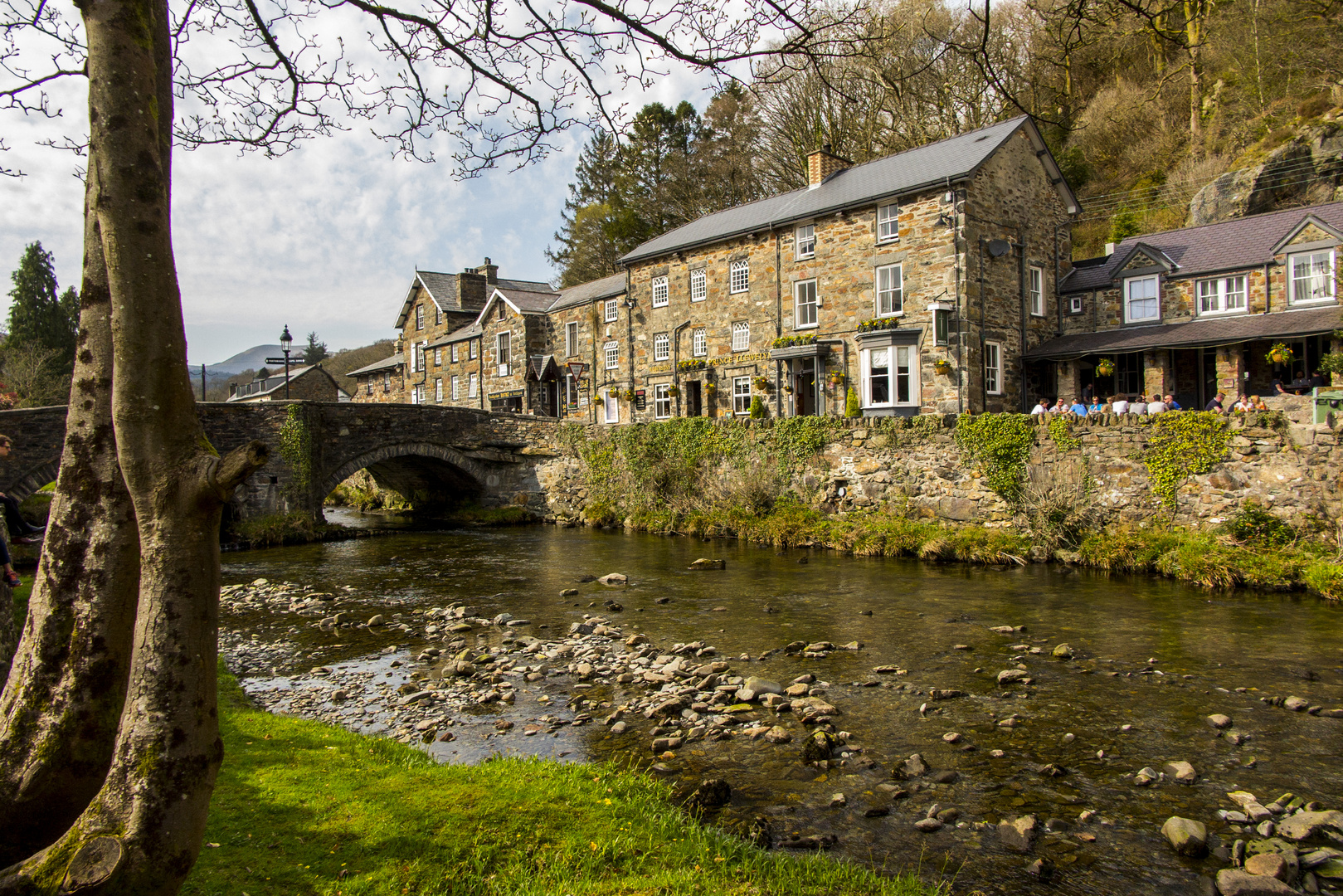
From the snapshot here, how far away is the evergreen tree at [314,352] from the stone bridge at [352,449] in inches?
2594

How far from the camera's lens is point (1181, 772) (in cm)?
675

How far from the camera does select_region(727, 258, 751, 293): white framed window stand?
32.2 metres

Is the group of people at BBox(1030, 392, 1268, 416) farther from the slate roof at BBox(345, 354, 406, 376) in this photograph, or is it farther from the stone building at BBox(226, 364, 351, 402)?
the stone building at BBox(226, 364, 351, 402)

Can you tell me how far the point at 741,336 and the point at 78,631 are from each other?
3008cm

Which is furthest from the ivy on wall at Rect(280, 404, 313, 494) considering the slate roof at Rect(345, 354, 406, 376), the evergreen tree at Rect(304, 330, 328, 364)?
the evergreen tree at Rect(304, 330, 328, 364)

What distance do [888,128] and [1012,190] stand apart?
14.6m

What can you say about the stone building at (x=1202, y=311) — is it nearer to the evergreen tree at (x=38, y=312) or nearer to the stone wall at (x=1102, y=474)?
the stone wall at (x=1102, y=474)

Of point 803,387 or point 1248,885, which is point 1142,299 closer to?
point 803,387

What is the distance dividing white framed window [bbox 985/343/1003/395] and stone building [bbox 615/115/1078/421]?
47 millimetres

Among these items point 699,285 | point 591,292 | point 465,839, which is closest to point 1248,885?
point 465,839

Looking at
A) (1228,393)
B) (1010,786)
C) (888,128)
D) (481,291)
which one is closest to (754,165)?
(888,128)

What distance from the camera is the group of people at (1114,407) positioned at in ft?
65.2

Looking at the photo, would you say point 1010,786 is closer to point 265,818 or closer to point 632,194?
point 265,818

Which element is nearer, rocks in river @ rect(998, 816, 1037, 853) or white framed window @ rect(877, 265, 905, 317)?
rocks in river @ rect(998, 816, 1037, 853)
